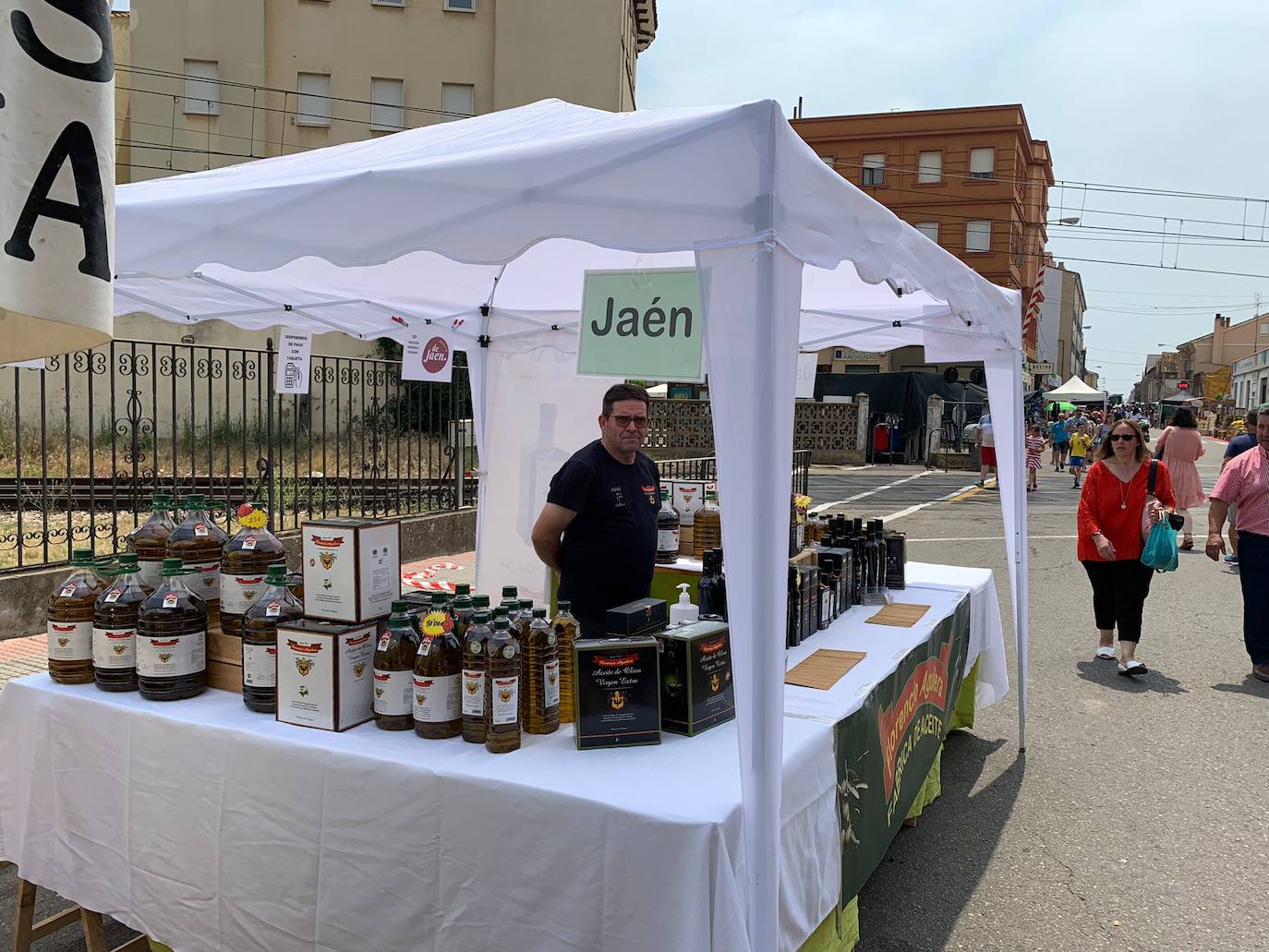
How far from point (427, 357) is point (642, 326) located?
3.00 meters

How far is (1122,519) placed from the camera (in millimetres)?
6156

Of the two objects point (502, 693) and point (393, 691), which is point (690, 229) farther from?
point (393, 691)

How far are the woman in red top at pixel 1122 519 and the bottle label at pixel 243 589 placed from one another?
205 inches

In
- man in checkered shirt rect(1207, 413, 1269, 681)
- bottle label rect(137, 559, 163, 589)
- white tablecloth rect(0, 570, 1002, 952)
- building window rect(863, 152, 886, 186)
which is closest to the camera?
white tablecloth rect(0, 570, 1002, 952)

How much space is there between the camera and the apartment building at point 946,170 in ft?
123

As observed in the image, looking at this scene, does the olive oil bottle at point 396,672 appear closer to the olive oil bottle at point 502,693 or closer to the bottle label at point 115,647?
the olive oil bottle at point 502,693

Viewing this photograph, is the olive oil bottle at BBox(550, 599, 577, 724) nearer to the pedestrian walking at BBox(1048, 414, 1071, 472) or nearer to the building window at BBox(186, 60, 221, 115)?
the pedestrian walking at BBox(1048, 414, 1071, 472)

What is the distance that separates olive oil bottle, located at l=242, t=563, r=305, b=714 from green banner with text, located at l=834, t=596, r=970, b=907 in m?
1.77

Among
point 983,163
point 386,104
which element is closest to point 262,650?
point 386,104

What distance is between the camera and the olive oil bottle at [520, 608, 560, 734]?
2611 millimetres

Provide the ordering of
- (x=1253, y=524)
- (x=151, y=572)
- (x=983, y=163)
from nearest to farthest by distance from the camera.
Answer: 1. (x=151, y=572)
2. (x=1253, y=524)
3. (x=983, y=163)

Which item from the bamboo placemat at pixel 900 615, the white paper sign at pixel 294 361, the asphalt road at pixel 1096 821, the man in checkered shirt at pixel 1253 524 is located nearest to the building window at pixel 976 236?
the asphalt road at pixel 1096 821

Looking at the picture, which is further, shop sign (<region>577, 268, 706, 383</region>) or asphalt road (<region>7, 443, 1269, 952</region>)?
shop sign (<region>577, 268, 706, 383</region>)

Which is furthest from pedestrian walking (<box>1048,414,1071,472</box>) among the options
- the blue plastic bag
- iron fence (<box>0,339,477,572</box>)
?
the blue plastic bag
